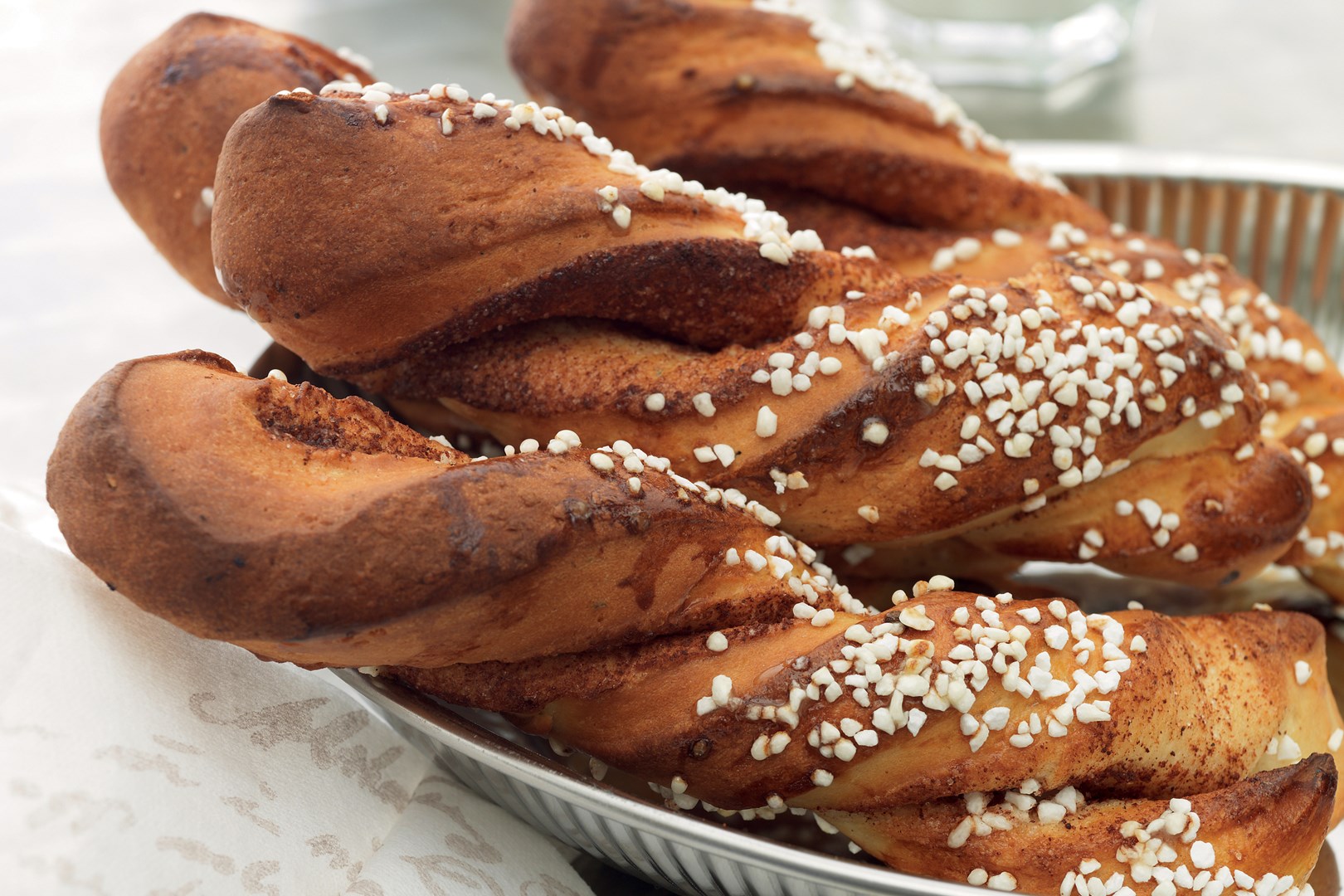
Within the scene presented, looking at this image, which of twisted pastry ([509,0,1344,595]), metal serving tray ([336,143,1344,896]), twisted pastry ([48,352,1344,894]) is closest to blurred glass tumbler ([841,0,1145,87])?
metal serving tray ([336,143,1344,896])

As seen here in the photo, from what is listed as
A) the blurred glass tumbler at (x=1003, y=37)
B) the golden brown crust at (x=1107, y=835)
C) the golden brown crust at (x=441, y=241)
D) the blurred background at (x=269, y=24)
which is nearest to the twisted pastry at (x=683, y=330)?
the golden brown crust at (x=441, y=241)

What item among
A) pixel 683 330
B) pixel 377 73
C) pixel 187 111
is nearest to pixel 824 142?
pixel 683 330

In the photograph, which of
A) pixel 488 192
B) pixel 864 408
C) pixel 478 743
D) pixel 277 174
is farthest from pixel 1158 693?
pixel 277 174

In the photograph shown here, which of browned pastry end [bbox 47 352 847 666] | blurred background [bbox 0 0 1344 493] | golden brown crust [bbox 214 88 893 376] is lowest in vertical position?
blurred background [bbox 0 0 1344 493]

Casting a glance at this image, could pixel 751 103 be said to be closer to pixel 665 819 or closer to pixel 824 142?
pixel 824 142

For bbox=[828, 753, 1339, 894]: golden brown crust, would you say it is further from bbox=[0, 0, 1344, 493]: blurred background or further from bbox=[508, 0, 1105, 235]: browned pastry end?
bbox=[0, 0, 1344, 493]: blurred background

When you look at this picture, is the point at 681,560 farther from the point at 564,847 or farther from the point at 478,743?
the point at 564,847

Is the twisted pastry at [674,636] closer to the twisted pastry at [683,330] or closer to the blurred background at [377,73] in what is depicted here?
the twisted pastry at [683,330]
